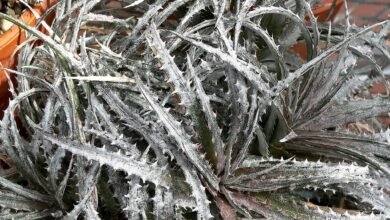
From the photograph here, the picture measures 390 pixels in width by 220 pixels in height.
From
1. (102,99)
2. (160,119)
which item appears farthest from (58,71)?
Result: (160,119)

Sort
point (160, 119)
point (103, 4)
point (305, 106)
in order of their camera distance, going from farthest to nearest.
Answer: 1. point (103, 4)
2. point (305, 106)
3. point (160, 119)

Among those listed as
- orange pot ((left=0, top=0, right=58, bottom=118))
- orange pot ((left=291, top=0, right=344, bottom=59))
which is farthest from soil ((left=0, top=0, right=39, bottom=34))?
orange pot ((left=291, top=0, right=344, bottom=59))

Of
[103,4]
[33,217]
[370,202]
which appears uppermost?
[103,4]

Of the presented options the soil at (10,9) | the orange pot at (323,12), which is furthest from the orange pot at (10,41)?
the orange pot at (323,12)

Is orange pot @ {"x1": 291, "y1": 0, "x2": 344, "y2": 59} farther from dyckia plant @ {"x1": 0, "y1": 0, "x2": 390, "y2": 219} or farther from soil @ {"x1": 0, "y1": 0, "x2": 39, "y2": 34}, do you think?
soil @ {"x1": 0, "y1": 0, "x2": 39, "y2": 34}

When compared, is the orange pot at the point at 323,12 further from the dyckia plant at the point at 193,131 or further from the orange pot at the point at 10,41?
the orange pot at the point at 10,41

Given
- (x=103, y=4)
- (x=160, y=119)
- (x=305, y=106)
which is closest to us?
(x=160, y=119)

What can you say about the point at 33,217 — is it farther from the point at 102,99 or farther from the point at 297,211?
the point at 297,211
